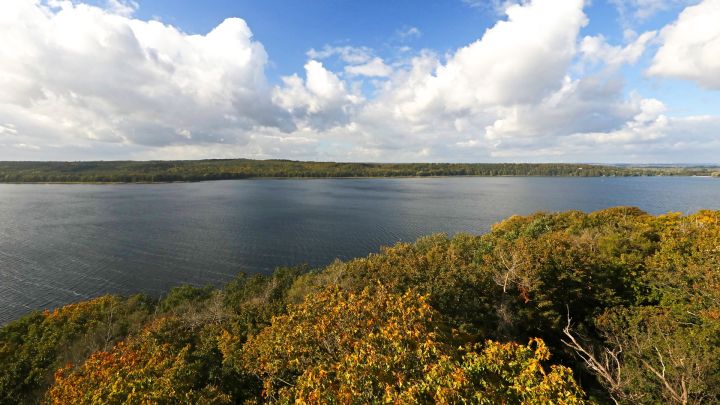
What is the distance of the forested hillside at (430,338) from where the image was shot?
12097 mm

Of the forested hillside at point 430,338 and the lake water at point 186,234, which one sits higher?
the forested hillside at point 430,338

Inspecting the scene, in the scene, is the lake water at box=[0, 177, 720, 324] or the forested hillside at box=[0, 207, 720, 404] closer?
the forested hillside at box=[0, 207, 720, 404]

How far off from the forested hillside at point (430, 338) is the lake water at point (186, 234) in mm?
20037

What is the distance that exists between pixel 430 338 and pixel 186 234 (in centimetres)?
8123

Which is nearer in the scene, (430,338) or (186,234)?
(430,338)

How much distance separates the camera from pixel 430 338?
1426 centimetres

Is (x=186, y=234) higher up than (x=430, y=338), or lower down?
lower down

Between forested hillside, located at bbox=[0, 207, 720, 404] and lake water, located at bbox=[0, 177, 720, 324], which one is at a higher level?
forested hillside, located at bbox=[0, 207, 720, 404]

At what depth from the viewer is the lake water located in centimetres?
5350

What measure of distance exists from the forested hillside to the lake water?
2004 cm

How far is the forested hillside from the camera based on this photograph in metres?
12.1

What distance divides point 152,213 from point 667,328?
124119mm

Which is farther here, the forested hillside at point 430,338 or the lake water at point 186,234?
the lake water at point 186,234

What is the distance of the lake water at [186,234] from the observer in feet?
176
